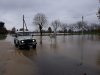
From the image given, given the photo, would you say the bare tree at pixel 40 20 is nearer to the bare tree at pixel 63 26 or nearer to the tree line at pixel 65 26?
the tree line at pixel 65 26

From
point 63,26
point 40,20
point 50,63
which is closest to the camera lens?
point 50,63

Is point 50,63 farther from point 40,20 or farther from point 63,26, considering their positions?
point 63,26

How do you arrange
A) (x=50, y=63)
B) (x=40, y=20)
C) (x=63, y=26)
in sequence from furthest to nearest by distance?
(x=63, y=26)
(x=40, y=20)
(x=50, y=63)

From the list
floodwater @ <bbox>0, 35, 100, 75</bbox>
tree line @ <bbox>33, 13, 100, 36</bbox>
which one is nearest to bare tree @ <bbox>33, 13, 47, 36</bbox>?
tree line @ <bbox>33, 13, 100, 36</bbox>

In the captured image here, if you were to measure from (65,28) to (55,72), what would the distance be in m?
135

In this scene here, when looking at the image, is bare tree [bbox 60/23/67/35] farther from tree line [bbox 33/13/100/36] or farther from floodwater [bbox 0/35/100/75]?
floodwater [bbox 0/35/100/75]

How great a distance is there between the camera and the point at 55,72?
942cm

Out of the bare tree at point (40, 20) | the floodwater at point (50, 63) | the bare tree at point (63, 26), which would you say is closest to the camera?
the floodwater at point (50, 63)

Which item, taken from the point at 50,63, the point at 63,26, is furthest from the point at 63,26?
the point at 50,63

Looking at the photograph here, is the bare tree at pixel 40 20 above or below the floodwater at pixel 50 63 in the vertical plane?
above

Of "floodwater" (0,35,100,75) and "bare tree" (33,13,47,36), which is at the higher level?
"bare tree" (33,13,47,36)

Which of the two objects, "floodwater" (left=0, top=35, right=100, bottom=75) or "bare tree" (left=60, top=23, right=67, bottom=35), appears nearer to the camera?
"floodwater" (left=0, top=35, right=100, bottom=75)

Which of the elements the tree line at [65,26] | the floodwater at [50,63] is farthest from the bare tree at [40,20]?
the floodwater at [50,63]

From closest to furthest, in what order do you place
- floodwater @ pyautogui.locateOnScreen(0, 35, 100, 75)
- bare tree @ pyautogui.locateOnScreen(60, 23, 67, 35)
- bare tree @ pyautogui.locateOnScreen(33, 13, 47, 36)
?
floodwater @ pyautogui.locateOnScreen(0, 35, 100, 75)
bare tree @ pyautogui.locateOnScreen(33, 13, 47, 36)
bare tree @ pyautogui.locateOnScreen(60, 23, 67, 35)
